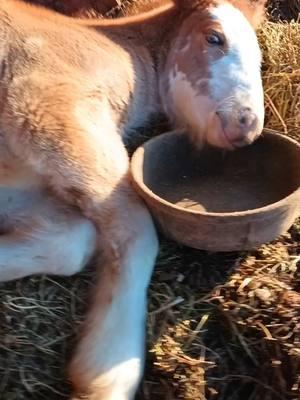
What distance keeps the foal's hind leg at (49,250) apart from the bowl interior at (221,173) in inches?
12.4

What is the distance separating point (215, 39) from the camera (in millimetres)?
3006

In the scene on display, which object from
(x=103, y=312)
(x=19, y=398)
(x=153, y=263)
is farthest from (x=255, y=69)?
(x=19, y=398)

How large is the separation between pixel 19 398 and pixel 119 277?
0.47 m

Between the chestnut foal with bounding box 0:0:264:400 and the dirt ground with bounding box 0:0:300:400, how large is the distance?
6 centimetres

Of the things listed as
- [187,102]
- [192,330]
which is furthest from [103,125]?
[192,330]

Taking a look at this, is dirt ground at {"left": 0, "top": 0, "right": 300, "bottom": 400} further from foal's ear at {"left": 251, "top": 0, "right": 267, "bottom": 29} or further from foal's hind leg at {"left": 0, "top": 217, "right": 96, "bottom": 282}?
foal's ear at {"left": 251, "top": 0, "right": 267, "bottom": 29}

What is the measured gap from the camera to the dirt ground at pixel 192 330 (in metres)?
2.43

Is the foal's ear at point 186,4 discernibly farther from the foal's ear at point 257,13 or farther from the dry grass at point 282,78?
the dry grass at point 282,78

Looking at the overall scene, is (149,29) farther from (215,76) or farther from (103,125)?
(103,125)

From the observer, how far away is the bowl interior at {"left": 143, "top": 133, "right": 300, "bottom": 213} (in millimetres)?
2857

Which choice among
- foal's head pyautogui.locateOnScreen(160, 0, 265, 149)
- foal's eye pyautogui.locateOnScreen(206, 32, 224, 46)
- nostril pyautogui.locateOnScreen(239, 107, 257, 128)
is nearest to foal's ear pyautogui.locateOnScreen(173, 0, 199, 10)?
foal's head pyautogui.locateOnScreen(160, 0, 265, 149)

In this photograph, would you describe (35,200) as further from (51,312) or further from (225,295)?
(225,295)

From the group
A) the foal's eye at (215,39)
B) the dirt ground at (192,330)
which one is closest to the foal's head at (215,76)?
the foal's eye at (215,39)

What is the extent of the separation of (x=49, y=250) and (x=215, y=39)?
39.2 inches
